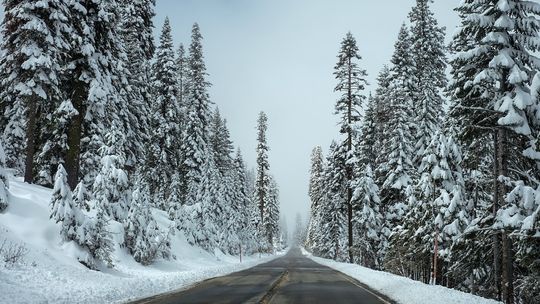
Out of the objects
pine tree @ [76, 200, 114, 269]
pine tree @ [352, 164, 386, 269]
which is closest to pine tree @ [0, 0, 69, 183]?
pine tree @ [76, 200, 114, 269]

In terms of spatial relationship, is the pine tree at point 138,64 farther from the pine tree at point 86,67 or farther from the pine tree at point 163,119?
the pine tree at point 86,67

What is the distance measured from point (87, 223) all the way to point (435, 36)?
2822cm

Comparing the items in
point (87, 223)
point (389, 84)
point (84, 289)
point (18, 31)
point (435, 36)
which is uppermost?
point (435, 36)

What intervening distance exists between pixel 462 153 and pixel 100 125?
21808mm

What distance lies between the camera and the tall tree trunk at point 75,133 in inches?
893

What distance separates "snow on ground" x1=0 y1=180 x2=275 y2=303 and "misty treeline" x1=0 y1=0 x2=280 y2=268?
29.9 inches

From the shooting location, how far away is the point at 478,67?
710 inches

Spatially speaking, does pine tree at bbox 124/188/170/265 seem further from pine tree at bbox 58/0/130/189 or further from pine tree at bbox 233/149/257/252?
pine tree at bbox 233/149/257/252

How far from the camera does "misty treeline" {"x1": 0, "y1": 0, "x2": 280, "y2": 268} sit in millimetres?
22516

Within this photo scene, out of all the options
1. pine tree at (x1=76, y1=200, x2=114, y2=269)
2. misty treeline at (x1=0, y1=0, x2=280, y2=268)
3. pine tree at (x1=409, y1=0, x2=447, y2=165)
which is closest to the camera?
pine tree at (x1=76, y1=200, x2=114, y2=269)

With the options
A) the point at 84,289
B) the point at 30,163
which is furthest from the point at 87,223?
the point at 30,163

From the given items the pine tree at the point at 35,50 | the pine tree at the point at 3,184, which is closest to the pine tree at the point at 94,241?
the pine tree at the point at 3,184

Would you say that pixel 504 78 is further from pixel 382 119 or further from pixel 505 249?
pixel 382 119

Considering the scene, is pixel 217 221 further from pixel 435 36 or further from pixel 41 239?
pixel 41 239
